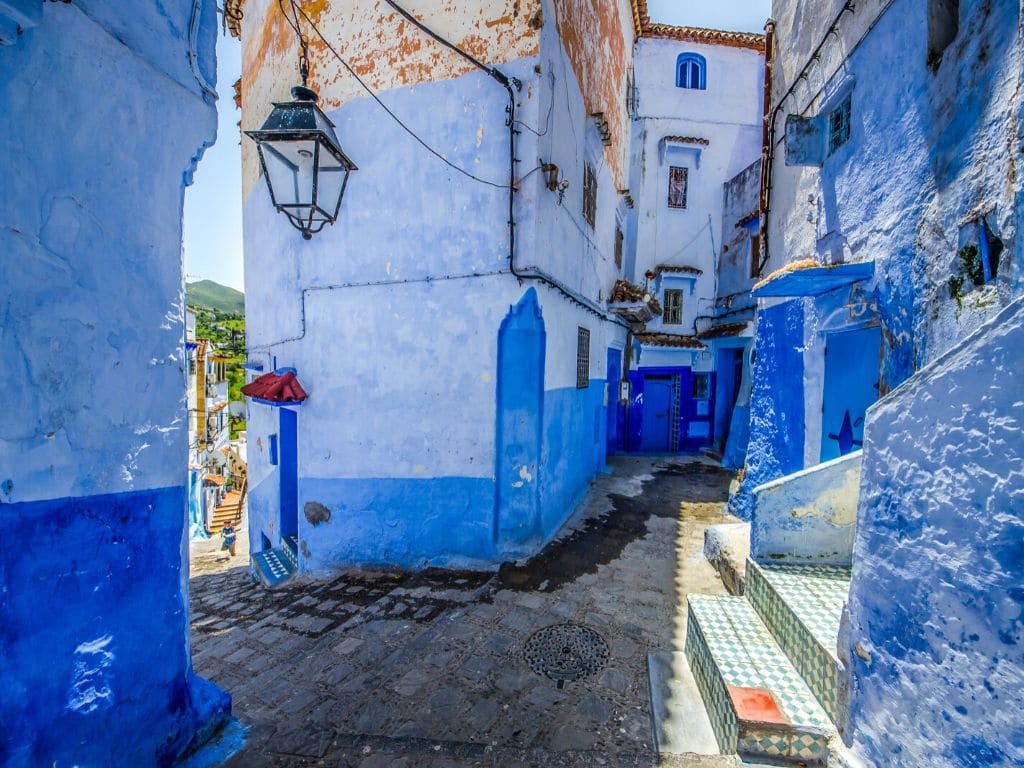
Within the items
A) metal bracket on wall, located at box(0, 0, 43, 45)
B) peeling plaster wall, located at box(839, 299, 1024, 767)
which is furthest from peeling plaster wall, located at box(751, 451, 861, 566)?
metal bracket on wall, located at box(0, 0, 43, 45)

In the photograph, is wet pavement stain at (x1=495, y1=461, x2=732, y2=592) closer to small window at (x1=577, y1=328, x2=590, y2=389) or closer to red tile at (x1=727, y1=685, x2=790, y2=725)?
small window at (x1=577, y1=328, x2=590, y2=389)

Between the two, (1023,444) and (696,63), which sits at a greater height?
(696,63)

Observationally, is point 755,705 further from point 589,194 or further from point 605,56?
point 605,56

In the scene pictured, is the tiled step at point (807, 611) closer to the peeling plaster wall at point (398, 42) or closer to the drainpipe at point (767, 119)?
the drainpipe at point (767, 119)

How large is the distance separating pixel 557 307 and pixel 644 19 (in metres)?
11.7

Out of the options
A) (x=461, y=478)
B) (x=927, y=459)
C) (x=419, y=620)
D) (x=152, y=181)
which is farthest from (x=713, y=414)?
(x=152, y=181)

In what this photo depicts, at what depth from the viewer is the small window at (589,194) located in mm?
8180

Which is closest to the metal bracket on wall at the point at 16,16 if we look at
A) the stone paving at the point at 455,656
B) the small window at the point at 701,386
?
the stone paving at the point at 455,656

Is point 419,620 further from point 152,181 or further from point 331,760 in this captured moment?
point 152,181

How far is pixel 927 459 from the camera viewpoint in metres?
2.04

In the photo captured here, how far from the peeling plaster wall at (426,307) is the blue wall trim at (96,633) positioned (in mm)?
3846

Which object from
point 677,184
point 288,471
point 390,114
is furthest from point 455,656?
point 677,184

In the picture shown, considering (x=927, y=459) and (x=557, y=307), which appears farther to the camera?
(x=557, y=307)

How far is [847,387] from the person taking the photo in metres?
5.62
